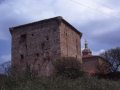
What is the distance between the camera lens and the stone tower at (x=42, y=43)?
105 ft

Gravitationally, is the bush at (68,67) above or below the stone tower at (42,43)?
below

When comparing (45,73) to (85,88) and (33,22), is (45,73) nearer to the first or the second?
(33,22)

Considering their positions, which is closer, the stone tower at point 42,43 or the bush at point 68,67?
the bush at point 68,67

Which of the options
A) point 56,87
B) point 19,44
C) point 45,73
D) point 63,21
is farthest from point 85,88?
point 19,44

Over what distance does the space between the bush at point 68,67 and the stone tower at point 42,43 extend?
8.22 feet

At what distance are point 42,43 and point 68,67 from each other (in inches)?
270

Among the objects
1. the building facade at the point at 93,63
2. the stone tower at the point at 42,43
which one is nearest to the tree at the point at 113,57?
the building facade at the point at 93,63

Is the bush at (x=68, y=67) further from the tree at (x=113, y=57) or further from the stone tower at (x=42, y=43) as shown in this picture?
the tree at (x=113, y=57)

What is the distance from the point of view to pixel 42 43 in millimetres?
32969

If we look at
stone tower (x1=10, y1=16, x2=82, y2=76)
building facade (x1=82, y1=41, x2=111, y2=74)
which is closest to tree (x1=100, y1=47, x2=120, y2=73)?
building facade (x1=82, y1=41, x2=111, y2=74)

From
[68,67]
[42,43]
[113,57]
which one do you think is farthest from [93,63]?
[68,67]

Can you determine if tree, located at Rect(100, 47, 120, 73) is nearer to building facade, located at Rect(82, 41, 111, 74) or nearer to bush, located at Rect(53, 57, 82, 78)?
building facade, located at Rect(82, 41, 111, 74)

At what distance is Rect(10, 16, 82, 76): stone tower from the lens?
1255 inches

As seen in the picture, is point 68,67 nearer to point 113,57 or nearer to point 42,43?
point 42,43
